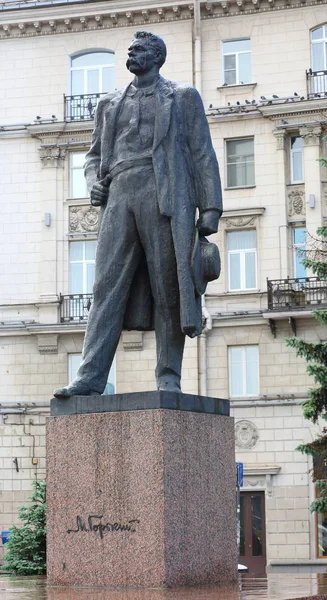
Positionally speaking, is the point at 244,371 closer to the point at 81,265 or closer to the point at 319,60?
the point at 81,265

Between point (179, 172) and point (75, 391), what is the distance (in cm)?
173

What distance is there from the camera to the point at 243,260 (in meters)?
34.7

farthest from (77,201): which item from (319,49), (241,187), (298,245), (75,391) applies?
(75,391)

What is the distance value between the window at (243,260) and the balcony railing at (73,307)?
13.1 feet

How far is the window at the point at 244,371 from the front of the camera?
3406cm

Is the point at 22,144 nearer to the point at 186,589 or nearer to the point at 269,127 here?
the point at 269,127

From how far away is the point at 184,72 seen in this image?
35.9 meters

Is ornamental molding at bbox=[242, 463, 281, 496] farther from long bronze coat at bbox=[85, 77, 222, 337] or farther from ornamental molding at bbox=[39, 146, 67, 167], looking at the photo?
long bronze coat at bbox=[85, 77, 222, 337]

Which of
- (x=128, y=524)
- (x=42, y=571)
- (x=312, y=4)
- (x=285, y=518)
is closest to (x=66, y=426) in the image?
(x=128, y=524)

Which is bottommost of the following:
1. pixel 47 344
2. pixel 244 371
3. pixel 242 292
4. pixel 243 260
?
pixel 244 371

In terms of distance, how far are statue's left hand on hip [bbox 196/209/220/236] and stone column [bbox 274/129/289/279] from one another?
971 inches

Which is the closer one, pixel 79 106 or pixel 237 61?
pixel 237 61

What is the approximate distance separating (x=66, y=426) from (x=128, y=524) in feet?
2.76
